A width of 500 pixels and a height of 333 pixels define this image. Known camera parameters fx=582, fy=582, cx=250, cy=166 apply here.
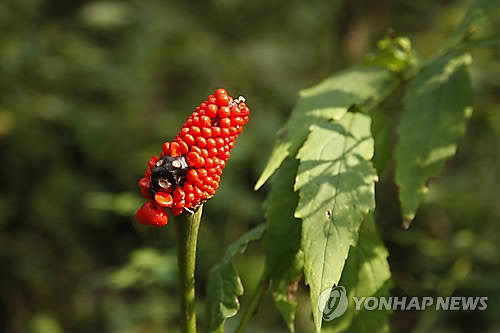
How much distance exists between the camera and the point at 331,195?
1.64m

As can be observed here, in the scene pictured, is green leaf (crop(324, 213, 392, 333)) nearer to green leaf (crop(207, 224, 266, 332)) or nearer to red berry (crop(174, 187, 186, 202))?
green leaf (crop(207, 224, 266, 332))

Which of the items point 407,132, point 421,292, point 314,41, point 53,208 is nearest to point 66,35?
point 53,208

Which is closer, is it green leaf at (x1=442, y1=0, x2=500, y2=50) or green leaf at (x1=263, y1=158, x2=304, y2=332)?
green leaf at (x1=263, y1=158, x2=304, y2=332)

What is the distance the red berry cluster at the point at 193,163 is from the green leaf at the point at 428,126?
0.68 meters

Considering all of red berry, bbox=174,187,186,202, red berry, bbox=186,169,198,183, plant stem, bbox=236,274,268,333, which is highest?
red berry, bbox=186,169,198,183

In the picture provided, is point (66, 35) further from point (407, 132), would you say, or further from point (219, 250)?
point (407, 132)

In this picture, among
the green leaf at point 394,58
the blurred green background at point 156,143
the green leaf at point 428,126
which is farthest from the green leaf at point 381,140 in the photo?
the blurred green background at point 156,143

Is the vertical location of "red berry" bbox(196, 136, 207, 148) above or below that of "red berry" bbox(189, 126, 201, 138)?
below

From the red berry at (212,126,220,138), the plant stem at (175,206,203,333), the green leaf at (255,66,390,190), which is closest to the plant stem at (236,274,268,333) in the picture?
the plant stem at (175,206,203,333)

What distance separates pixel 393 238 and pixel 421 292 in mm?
1064

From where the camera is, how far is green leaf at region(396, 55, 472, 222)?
190 centimetres

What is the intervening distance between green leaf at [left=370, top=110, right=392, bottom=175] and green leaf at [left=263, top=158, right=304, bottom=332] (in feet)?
0.94

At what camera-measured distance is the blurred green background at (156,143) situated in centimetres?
402

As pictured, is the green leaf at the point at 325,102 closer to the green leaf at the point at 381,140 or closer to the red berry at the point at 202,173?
the green leaf at the point at 381,140
